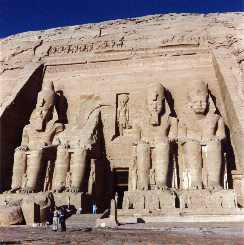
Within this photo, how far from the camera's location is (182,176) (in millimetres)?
13500

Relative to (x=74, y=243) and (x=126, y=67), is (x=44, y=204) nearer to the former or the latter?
(x=74, y=243)

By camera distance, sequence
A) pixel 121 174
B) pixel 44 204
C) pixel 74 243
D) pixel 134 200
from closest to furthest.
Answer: pixel 74 243, pixel 44 204, pixel 134 200, pixel 121 174

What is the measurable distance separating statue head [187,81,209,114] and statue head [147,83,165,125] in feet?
3.08

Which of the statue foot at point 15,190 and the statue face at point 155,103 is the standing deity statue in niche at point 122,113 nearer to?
the statue face at point 155,103

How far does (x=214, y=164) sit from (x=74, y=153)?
13.7 feet

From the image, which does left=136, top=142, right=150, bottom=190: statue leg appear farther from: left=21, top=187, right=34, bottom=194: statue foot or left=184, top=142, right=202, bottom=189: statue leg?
left=21, top=187, right=34, bottom=194: statue foot

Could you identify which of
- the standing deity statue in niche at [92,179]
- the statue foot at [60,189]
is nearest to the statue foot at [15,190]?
the statue foot at [60,189]

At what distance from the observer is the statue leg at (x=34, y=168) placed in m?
13.6

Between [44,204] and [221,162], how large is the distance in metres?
5.07

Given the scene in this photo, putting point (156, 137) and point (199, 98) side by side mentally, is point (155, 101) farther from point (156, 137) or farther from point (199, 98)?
point (199, 98)

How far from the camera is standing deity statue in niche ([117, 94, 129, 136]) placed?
1538cm

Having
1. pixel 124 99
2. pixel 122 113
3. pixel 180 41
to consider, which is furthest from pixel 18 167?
pixel 180 41

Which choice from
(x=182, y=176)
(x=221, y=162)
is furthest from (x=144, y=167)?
(x=221, y=162)

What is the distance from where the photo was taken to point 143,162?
43.8 ft
